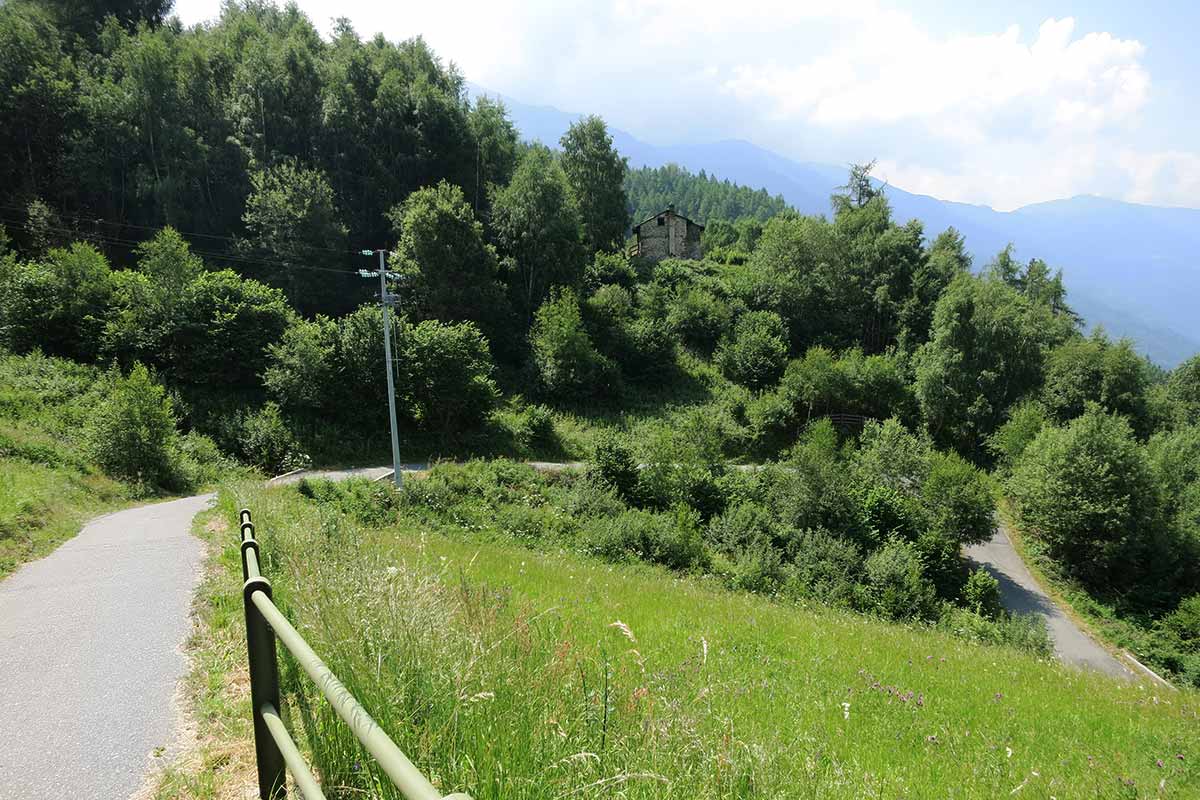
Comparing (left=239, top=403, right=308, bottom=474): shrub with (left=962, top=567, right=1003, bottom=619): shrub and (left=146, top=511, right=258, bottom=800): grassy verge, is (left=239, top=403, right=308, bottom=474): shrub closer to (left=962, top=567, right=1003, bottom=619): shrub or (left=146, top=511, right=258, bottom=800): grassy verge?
(left=146, top=511, right=258, bottom=800): grassy verge

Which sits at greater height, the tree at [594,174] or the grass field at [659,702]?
the tree at [594,174]

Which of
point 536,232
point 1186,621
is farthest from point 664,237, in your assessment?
point 1186,621

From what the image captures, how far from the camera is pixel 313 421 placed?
29.7m

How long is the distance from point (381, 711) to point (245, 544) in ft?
4.78

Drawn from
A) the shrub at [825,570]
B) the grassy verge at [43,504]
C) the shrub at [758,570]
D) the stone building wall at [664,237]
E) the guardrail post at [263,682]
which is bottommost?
the shrub at [825,570]

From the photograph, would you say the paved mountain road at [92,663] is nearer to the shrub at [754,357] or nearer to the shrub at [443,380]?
the shrub at [443,380]

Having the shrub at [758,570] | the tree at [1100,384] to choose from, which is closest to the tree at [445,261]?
the shrub at [758,570]

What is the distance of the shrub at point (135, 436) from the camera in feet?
61.6

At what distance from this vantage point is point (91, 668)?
16.5 feet

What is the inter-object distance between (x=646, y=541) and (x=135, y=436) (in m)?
17.8

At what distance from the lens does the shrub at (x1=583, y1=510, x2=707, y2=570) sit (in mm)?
18500

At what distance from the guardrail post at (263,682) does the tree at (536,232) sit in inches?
1717

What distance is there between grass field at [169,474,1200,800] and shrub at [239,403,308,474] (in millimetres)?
18772

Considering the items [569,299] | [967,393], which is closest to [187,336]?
[569,299]
